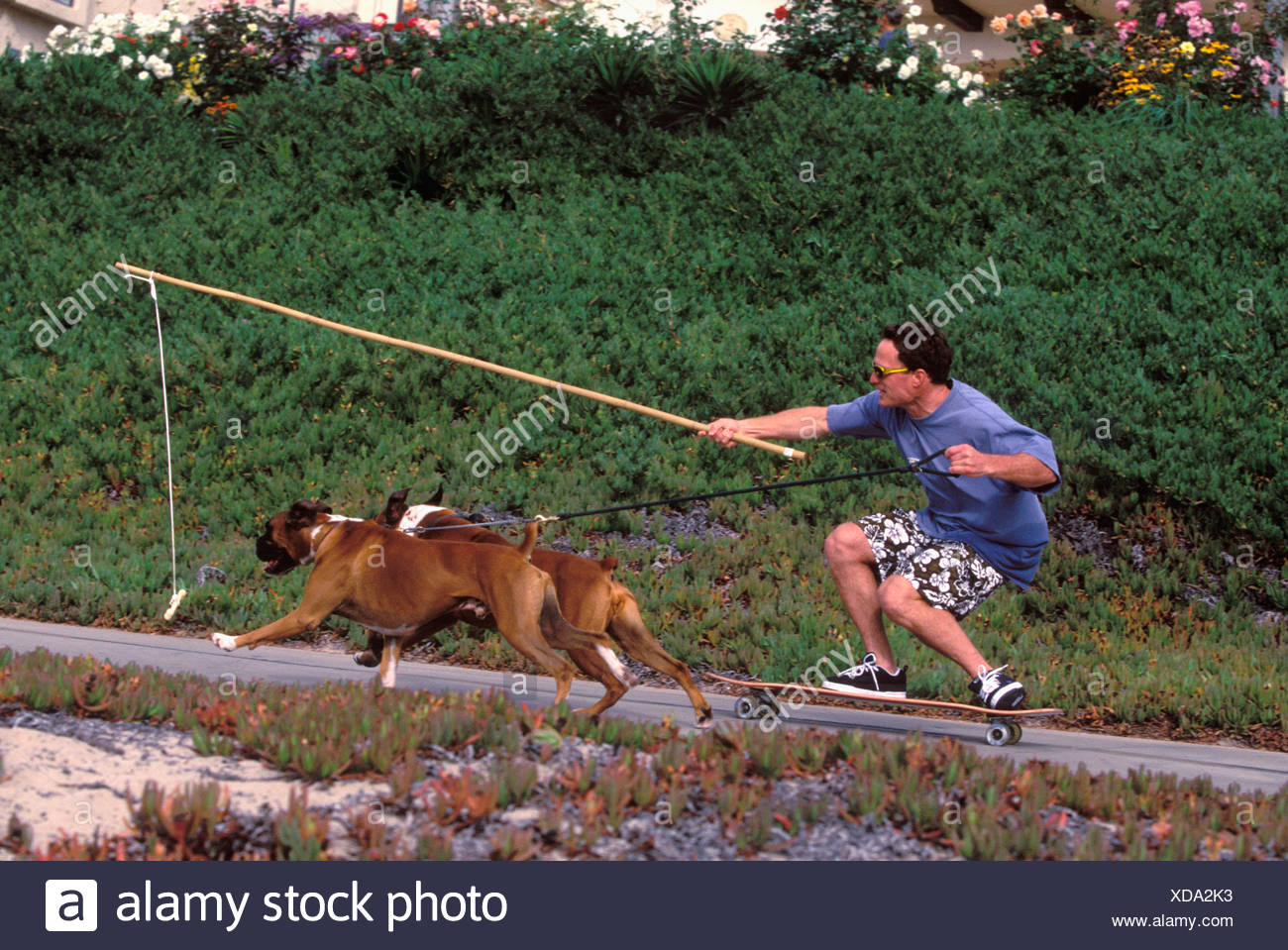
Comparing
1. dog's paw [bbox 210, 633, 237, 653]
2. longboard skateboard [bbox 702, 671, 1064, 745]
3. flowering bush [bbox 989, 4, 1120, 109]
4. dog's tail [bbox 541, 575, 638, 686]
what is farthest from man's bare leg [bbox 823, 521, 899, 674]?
flowering bush [bbox 989, 4, 1120, 109]

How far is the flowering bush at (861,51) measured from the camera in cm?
1725

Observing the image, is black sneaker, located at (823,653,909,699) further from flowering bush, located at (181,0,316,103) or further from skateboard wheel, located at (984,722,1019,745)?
flowering bush, located at (181,0,316,103)

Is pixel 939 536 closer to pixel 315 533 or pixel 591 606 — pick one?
pixel 591 606

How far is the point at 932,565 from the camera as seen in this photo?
6.11 meters

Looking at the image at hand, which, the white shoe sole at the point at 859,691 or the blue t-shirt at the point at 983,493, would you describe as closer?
the blue t-shirt at the point at 983,493

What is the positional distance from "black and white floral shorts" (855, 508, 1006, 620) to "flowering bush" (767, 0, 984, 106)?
39.8 feet

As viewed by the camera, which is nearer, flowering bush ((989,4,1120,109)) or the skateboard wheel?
the skateboard wheel

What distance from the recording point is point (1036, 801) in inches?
159

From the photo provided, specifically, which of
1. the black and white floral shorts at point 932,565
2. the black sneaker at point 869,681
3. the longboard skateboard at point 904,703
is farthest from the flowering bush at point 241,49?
the black sneaker at point 869,681

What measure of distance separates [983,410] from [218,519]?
7188mm

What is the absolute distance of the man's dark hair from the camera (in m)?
6.10

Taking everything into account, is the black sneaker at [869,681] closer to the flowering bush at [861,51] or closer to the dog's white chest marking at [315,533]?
the dog's white chest marking at [315,533]

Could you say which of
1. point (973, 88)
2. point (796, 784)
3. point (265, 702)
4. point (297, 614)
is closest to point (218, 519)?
point (297, 614)
